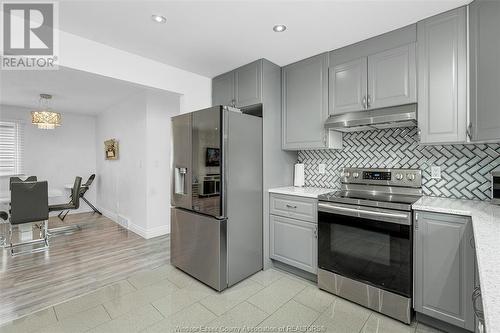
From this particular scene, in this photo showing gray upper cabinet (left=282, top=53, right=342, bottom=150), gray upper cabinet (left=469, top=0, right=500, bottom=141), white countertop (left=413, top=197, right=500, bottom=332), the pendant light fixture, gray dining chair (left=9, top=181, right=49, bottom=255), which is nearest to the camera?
white countertop (left=413, top=197, right=500, bottom=332)

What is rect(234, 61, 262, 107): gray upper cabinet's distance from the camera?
2.76 m

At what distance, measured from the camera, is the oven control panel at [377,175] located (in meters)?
2.42

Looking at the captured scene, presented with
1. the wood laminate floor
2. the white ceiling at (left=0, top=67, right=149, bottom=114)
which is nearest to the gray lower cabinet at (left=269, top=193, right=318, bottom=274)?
the wood laminate floor

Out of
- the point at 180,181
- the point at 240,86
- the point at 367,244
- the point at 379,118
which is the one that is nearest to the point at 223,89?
the point at 240,86

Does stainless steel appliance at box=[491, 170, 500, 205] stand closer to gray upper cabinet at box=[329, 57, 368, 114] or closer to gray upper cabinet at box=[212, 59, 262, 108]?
gray upper cabinet at box=[329, 57, 368, 114]

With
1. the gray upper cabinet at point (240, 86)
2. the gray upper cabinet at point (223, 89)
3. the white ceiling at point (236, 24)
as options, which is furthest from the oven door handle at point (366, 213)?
the gray upper cabinet at point (223, 89)

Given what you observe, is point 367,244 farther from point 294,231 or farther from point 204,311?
point 204,311

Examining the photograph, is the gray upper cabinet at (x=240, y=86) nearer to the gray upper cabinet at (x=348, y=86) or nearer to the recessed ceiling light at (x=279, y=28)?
the recessed ceiling light at (x=279, y=28)

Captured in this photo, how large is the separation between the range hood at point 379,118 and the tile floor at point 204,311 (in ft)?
5.30

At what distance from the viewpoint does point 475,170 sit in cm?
203

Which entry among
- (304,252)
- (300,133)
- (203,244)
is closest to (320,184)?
(300,133)

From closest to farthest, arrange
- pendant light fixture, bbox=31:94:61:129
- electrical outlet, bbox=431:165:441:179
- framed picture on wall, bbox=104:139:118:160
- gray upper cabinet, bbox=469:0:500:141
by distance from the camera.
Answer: gray upper cabinet, bbox=469:0:500:141 < electrical outlet, bbox=431:165:441:179 < pendant light fixture, bbox=31:94:61:129 < framed picture on wall, bbox=104:139:118:160

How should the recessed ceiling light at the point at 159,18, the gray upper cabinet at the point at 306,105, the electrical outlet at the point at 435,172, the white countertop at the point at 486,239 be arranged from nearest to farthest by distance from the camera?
1. the white countertop at the point at 486,239
2. the recessed ceiling light at the point at 159,18
3. the electrical outlet at the point at 435,172
4. the gray upper cabinet at the point at 306,105

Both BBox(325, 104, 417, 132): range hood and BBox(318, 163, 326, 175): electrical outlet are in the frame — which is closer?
BBox(325, 104, 417, 132): range hood
